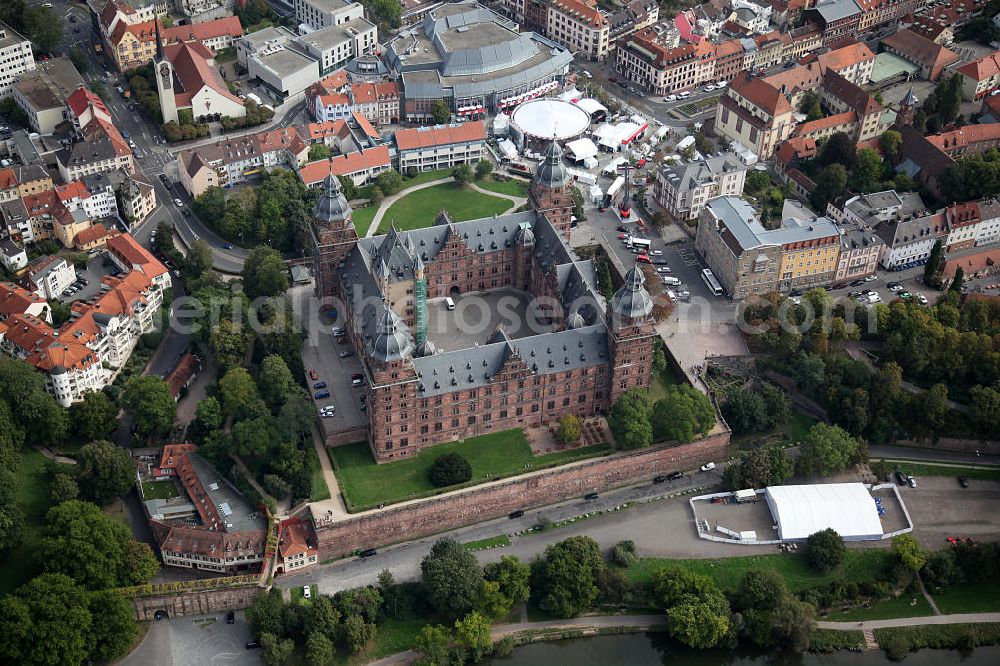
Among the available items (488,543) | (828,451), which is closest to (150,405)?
(488,543)

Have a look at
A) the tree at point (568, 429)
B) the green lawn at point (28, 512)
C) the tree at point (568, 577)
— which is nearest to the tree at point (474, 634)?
the tree at point (568, 577)

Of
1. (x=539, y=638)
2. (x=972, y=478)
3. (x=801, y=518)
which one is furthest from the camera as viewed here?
(x=972, y=478)

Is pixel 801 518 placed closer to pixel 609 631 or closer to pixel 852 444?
pixel 852 444

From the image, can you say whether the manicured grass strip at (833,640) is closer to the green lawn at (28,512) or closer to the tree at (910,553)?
the tree at (910,553)

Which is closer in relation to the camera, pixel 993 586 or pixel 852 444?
pixel 993 586

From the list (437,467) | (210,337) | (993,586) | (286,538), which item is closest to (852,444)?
(993,586)

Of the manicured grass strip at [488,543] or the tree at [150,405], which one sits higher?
A: the tree at [150,405]

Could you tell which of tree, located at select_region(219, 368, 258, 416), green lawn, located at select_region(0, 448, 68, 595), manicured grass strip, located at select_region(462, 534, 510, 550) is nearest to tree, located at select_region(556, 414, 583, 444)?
manicured grass strip, located at select_region(462, 534, 510, 550)
